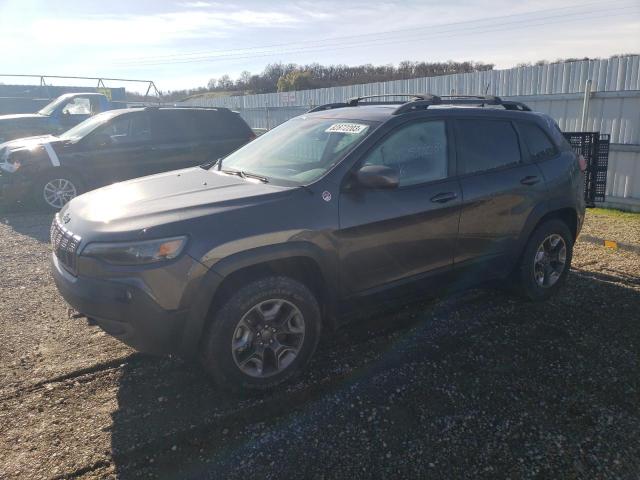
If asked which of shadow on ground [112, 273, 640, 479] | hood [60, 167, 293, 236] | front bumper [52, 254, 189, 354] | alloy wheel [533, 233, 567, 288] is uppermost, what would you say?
hood [60, 167, 293, 236]

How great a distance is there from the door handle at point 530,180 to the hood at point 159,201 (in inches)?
87.5

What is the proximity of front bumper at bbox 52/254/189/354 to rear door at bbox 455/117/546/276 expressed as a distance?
2.29 m

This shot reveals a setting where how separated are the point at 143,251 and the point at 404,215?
1810mm

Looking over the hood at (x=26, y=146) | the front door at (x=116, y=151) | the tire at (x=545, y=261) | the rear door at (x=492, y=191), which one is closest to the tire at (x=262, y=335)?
the rear door at (x=492, y=191)

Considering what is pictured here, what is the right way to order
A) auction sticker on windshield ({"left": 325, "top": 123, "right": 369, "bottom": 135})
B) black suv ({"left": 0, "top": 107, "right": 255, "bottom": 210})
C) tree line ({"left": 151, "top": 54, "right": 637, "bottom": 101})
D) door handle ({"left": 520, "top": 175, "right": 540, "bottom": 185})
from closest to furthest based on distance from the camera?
1. auction sticker on windshield ({"left": 325, "top": 123, "right": 369, "bottom": 135})
2. door handle ({"left": 520, "top": 175, "right": 540, "bottom": 185})
3. black suv ({"left": 0, "top": 107, "right": 255, "bottom": 210})
4. tree line ({"left": 151, "top": 54, "right": 637, "bottom": 101})

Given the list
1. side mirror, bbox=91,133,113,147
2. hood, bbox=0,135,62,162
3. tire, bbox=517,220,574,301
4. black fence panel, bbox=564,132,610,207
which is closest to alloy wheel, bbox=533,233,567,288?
tire, bbox=517,220,574,301

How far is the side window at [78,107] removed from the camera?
521 inches

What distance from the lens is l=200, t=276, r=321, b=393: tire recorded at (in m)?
2.99

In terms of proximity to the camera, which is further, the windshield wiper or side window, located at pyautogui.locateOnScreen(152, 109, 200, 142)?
side window, located at pyautogui.locateOnScreen(152, 109, 200, 142)

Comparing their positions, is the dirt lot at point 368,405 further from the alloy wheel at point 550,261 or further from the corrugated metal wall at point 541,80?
the corrugated metal wall at point 541,80

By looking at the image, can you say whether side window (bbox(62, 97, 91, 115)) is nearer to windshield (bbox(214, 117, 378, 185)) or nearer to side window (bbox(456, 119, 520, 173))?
windshield (bbox(214, 117, 378, 185))

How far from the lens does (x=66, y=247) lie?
313cm

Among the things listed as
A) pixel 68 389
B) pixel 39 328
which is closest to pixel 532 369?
pixel 68 389

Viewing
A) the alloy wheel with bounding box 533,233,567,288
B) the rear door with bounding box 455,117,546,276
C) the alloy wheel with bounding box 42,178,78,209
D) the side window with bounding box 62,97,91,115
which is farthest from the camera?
the side window with bounding box 62,97,91,115
